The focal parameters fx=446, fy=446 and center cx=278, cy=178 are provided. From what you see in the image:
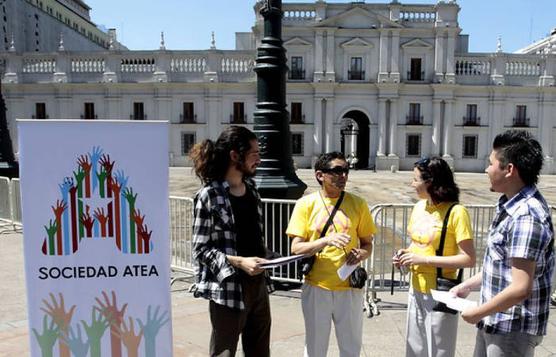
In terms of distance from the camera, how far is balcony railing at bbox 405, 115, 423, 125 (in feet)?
126

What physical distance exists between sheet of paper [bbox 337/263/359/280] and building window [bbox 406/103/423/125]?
37.4m

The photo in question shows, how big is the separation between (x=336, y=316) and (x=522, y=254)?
137cm

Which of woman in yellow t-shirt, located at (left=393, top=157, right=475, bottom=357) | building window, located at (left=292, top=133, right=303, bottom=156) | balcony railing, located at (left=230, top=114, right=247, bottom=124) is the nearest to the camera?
woman in yellow t-shirt, located at (left=393, top=157, right=475, bottom=357)

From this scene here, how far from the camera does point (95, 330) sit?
240cm


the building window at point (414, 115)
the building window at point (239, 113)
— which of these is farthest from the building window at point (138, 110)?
the building window at point (414, 115)

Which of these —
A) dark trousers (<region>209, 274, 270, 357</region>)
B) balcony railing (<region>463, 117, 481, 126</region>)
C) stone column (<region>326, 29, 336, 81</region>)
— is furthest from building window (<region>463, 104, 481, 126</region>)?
dark trousers (<region>209, 274, 270, 357</region>)

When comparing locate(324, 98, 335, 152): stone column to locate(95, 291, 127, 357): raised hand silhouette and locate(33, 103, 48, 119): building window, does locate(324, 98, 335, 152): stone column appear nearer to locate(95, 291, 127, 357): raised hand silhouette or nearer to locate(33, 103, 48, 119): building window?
locate(33, 103, 48, 119): building window

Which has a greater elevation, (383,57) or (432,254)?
(383,57)

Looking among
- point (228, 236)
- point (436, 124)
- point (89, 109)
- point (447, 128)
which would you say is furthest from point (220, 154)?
point (89, 109)

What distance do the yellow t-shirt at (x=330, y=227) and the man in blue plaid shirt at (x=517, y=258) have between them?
0.92m

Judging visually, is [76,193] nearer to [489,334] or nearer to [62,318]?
[62,318]

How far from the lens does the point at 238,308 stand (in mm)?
2670

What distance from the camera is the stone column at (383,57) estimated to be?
38.0m

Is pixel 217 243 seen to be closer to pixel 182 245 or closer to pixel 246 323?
pixel 246 323
